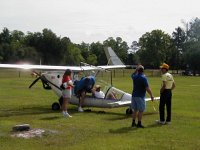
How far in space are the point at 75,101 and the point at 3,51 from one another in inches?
3945

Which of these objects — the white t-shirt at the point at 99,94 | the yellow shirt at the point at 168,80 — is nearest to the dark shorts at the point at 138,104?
the yellow shirt at the point at 168,80

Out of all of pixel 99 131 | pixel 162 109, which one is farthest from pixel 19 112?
pixel 162 109

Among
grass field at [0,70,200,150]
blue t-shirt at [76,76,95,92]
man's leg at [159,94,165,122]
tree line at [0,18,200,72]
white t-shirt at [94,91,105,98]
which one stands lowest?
grass field at [0,70,200,150]

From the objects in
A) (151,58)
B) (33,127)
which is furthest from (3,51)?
(33,127)

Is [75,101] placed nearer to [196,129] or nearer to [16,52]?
[196,129]

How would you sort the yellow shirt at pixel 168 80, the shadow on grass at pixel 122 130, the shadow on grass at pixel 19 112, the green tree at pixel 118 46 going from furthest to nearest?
the green tree at pixel 118 46
the shadow on grass at pixel 19 112
the yellow shirt at pixel 168 80
the shadow on grass at pixel 122 130

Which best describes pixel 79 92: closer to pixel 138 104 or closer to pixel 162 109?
pixel 162 109

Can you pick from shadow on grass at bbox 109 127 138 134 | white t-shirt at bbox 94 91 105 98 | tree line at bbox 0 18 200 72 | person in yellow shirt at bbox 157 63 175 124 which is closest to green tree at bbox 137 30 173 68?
tree line at bbox 0 18 200 72

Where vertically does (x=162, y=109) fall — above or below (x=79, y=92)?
below

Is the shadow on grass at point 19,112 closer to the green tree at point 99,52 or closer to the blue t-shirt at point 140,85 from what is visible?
the blue t-shirt at point 140,85

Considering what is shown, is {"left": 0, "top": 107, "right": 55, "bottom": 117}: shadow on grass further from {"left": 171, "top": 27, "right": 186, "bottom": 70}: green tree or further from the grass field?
{"left": 171, "top": 27, "right": 186, "bottom": 70}: green tree

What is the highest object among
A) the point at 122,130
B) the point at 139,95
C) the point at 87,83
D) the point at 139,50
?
the point at 139,50

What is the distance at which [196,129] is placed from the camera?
580 inches

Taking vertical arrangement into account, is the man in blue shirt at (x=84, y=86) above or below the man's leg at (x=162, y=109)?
above
